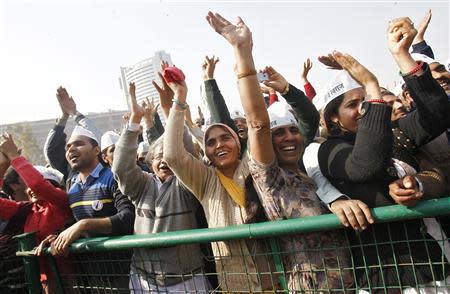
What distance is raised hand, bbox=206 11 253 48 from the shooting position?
2.17 meters

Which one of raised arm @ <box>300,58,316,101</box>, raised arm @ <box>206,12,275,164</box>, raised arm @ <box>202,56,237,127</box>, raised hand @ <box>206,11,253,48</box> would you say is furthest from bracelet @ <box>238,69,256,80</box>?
raised arm @ <box>300,58,316,101</box>

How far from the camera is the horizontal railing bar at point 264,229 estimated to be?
1.57m

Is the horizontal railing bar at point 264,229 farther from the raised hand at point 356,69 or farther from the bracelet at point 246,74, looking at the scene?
the bracelet at point 246,74

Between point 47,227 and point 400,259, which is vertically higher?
point 47,227

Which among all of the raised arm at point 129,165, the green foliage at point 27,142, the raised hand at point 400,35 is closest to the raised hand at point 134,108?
the raised arm at point 129,165

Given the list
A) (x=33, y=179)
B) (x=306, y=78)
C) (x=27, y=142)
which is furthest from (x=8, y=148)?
(x=27, y=142)

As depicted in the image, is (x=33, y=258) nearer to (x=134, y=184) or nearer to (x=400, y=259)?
(x=134, y=184)

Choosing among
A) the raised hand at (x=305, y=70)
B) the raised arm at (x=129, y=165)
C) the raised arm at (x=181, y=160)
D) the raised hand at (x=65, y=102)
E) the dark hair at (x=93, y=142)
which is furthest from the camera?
the raised hand at (x=305, y=70)

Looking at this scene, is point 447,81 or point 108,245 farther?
point 447,81

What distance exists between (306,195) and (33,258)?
1.88 m

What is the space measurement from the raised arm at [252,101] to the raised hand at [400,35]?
664mm

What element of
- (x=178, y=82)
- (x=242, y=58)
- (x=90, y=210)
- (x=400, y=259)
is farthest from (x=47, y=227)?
(x=400, y=259)

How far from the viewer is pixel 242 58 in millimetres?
2143

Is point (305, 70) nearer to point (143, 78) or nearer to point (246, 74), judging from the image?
point (246, 74)
